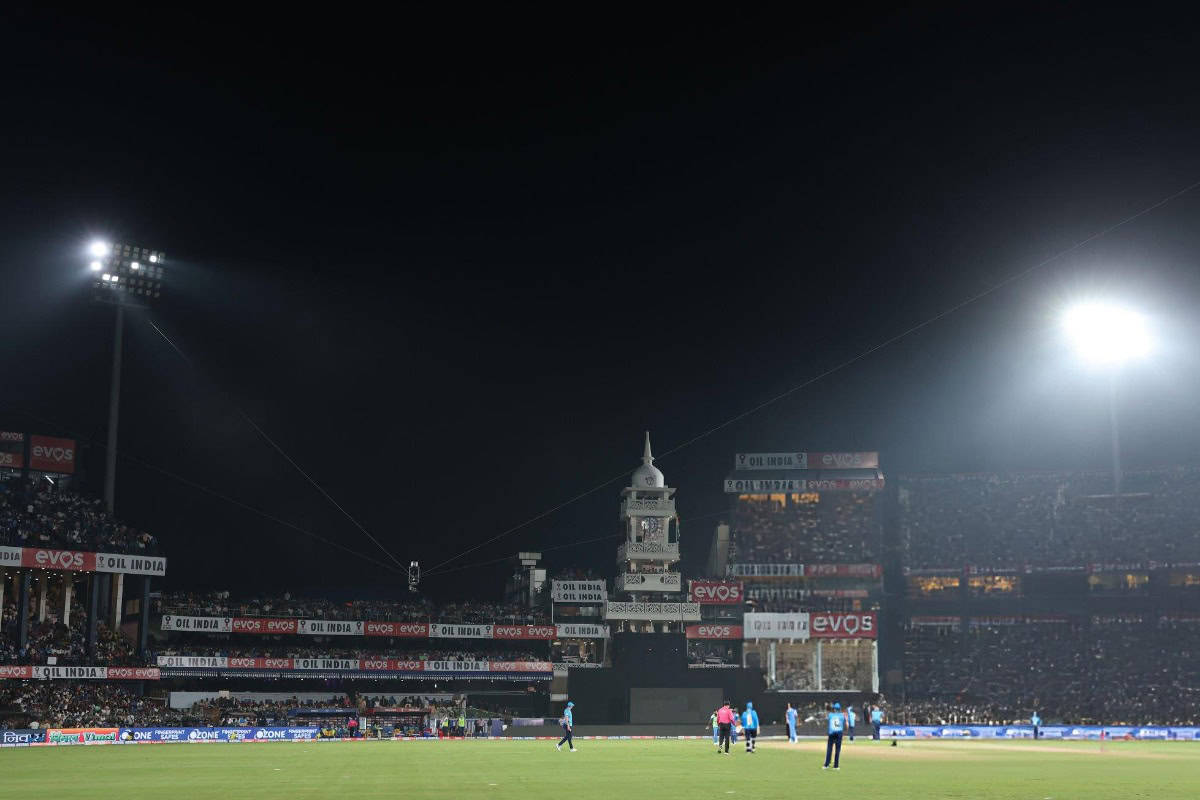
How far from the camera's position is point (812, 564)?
107438 mm

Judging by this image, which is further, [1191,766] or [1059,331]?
[1059,331]

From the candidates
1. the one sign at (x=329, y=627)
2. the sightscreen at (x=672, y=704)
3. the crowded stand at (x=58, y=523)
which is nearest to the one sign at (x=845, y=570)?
the sightscreen at (x=672, y=704)

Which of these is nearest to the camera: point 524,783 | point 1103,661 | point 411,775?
point 524,783

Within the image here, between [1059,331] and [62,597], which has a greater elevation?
[1059,331]

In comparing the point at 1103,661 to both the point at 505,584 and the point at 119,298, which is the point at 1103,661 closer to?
the point at 505,584

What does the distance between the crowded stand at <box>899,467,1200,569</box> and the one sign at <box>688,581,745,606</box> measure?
20.7m

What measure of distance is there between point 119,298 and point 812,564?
6415 centimetres

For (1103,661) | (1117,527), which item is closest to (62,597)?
(1103,661)

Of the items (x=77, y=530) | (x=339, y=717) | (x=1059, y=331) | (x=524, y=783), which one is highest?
(x=1059, y=331)

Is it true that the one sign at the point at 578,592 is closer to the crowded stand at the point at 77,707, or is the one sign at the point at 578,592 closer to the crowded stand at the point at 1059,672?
the crowded stand at the point at 1059,672

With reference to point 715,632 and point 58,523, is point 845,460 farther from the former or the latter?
point 58,523

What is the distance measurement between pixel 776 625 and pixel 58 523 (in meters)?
52.4

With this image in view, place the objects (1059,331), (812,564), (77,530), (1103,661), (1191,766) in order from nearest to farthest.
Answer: (1191,766) < (1059,331) < (77,530) < (1103,661) < (812,564)

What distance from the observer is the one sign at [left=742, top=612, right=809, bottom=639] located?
9181 centimetres
